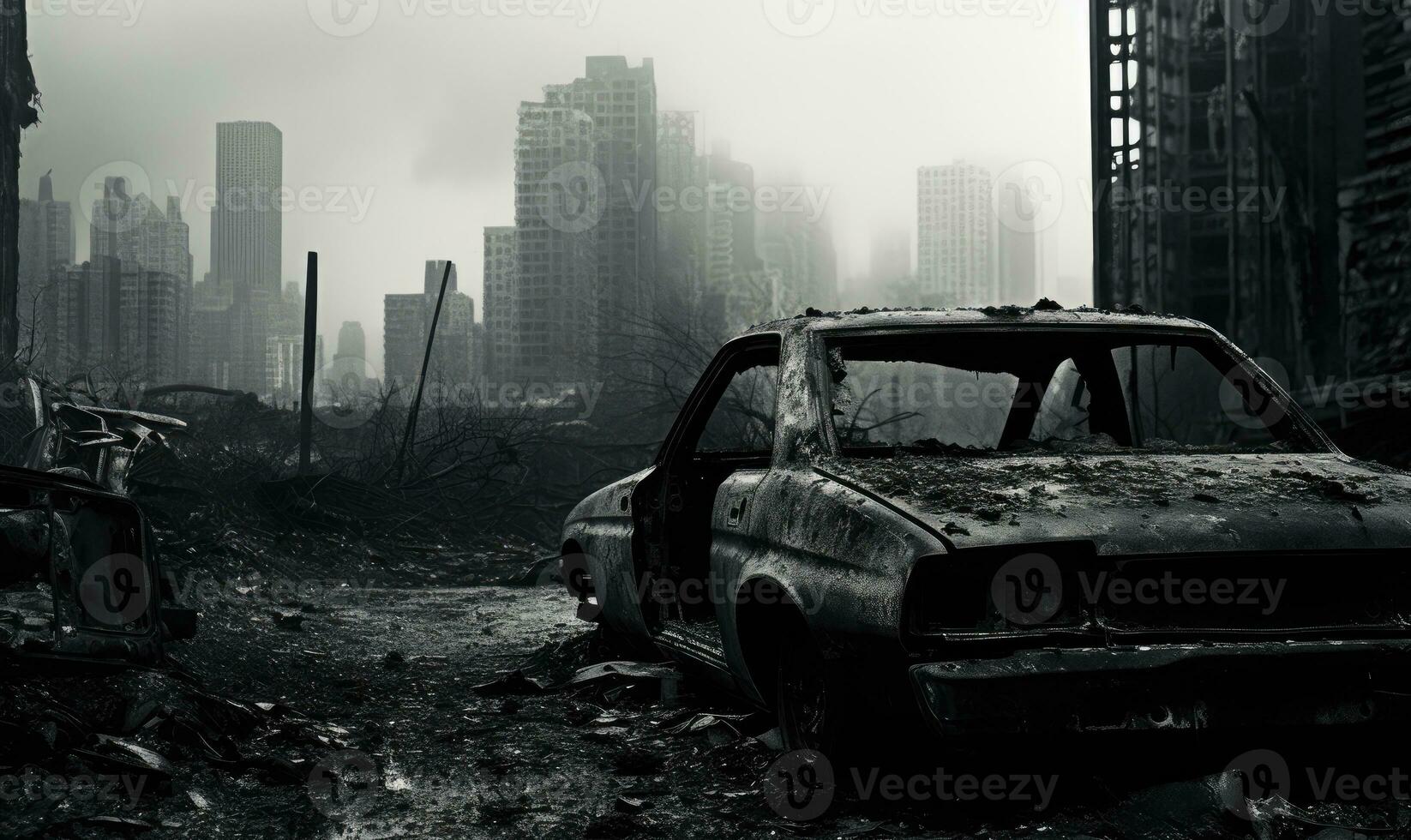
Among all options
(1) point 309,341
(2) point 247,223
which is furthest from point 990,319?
(2) point 247,223

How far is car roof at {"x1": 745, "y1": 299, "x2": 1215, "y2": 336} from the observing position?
411cm

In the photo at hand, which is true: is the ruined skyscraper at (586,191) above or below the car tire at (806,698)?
above

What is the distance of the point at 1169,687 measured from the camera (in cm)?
284

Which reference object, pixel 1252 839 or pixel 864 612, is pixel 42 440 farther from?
pixel 1252 839

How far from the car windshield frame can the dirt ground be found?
3.51ft

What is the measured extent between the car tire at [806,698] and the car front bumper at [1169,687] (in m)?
0.47

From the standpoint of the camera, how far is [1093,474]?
11.1 feet

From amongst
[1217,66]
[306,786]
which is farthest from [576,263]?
[306,786]

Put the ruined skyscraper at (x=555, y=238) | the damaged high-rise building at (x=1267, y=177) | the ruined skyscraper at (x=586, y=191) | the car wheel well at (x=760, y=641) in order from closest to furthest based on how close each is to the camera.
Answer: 1. the car wheel well at (x=760, y=641)
2. the damaged high-rise building at (x=1267, y=177)
3. the ruined skyscraper at (x=555, y=238)
4. the ruined skyscraper at (x=586, y=191)

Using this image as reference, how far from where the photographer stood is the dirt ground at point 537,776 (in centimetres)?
304

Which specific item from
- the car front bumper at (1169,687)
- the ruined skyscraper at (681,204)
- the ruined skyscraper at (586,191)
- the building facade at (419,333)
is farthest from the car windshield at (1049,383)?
the building facade at (419,333)

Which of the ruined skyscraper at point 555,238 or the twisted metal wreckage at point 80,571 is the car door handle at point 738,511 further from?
the ruined skyscraper at point 555,238

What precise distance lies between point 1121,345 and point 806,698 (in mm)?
1749

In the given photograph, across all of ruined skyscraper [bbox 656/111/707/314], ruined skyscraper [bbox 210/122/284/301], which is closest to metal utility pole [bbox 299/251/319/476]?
ruined skyscraper [bbox 656/111/707/314]
